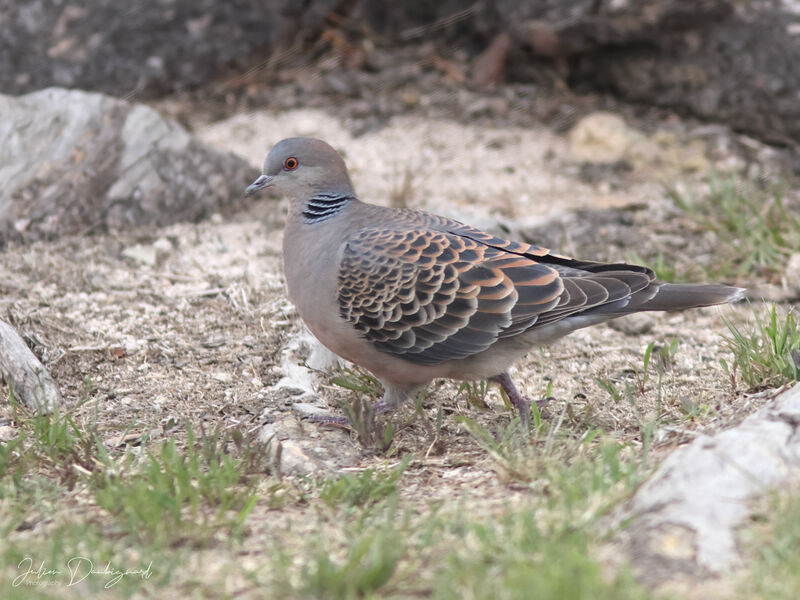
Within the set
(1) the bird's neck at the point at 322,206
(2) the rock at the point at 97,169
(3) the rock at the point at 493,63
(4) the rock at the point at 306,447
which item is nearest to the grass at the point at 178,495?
(4) the rock at the point at 306,447

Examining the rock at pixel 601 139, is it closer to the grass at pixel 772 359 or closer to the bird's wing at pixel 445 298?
the grass at pixel 772 359

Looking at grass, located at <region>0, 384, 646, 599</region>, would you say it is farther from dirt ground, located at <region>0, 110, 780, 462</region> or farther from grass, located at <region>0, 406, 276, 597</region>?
dirt ground, located at <region>0, 110, 780, 462</region>

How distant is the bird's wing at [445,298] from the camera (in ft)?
12.1

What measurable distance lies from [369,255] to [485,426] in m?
0.84

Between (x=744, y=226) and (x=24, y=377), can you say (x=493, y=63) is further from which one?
(x=24, y=377)

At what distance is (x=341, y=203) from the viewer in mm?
4172

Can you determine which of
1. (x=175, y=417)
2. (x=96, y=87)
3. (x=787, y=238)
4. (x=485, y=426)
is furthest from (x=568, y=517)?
(x=96, y=87)

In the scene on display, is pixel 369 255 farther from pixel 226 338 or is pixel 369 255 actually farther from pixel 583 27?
pixel 583 27

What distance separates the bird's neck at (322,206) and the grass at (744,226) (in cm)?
220

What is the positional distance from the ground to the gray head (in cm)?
79

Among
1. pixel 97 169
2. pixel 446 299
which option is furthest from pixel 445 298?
pixel 97 169

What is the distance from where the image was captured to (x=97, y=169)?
5.61 m

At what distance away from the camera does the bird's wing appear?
3.67 m

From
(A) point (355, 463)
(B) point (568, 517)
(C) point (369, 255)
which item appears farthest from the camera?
(C) point (369, 255)
